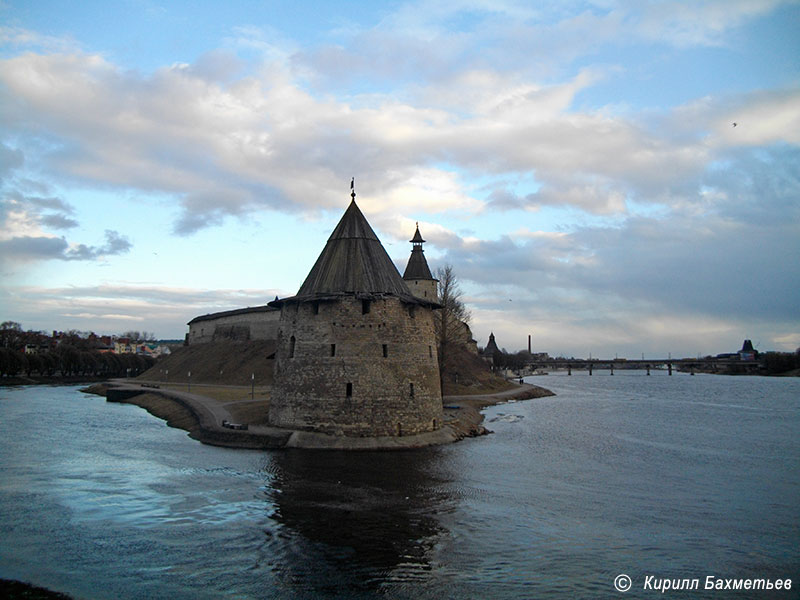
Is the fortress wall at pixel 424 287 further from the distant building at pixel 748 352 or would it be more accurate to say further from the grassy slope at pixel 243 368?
the distant building at pixel 748 352

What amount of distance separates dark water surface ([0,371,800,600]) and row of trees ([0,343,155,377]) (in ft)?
166

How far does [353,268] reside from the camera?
22.5 metres

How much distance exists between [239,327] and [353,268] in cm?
4295

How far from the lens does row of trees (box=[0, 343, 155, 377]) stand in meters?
65.5

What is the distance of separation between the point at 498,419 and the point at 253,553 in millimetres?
24737

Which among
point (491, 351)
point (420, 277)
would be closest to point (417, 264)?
point (420, 277)

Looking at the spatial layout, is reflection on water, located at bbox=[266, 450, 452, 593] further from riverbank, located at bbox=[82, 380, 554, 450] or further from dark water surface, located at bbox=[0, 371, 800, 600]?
riverbank, located at bbox=[82, 380, 554, 450]

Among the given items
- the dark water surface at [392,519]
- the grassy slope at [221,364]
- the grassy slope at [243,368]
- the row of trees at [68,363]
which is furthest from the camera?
the row of trees at [68,363]

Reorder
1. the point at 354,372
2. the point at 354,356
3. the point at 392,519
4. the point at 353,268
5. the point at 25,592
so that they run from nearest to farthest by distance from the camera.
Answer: the point at 25,592 < the point at 392,519 < the point at 354,372 < the point at 354,356 < the point at 353,268

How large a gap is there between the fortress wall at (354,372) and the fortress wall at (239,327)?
34532 millimetres

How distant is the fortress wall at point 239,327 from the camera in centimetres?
5788

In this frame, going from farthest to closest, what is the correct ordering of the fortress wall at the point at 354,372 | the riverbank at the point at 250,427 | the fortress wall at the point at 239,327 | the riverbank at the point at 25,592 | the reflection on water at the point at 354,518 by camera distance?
1. the fortress wall at the point at 239,327
2. the fortress wall at the point at 354,372
3. the riverbank at the point at 250,427
4. the reflection on water at the point at 354,518
5. the riverbank at the point at 25,592

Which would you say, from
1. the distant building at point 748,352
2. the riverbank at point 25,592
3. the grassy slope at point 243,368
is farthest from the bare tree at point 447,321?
the distant building at point 748,352

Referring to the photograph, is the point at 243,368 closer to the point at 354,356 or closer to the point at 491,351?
the point at 354,356
